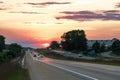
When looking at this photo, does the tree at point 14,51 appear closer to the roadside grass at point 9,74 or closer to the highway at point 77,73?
the highway at point 77,73

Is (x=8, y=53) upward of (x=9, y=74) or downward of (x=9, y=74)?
downward

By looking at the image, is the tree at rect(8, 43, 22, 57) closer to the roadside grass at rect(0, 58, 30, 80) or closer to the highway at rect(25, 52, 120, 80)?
the highway at rect(25, 52, 120, 80)

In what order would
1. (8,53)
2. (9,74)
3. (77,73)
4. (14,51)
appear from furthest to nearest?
(14,51), (8,53), (77,73), (9,74)

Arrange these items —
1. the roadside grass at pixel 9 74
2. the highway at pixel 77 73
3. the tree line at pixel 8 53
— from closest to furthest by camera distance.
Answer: the roadside grass at pixel 9 74, the highway at pixel 77 73, the tree line at pixel 8 53

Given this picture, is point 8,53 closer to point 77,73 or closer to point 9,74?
point 77,73

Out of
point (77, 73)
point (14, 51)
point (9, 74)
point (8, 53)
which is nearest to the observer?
point (9, 74)

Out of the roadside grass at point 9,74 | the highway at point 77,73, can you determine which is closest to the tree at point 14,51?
the highway at point 77,73

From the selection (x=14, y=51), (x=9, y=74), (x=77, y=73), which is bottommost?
(x=14, y=51)

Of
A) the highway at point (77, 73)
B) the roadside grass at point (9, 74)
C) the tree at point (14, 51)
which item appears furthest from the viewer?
the tree at point (14, 51)

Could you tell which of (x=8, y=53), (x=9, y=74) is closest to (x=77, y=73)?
(x=9, y=74)

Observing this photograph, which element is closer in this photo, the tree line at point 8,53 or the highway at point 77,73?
the highway at point 77,73

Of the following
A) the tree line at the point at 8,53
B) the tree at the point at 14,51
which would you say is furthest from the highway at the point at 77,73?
the tree at the point at 14,51

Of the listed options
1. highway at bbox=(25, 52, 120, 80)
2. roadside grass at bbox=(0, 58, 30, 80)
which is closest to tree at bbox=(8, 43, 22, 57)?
highway at bbox=(25, 52, 120, 80)

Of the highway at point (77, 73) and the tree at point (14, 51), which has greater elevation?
the highway at point (77, 73)
